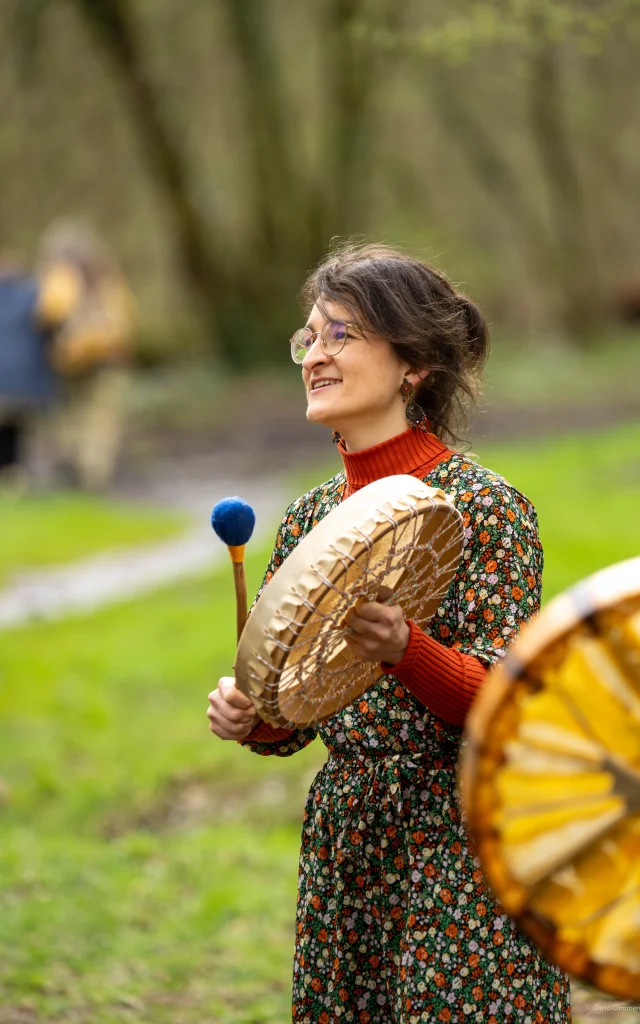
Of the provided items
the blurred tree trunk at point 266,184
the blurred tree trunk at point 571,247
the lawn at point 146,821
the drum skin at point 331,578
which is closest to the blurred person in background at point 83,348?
the lawn at point 146,821

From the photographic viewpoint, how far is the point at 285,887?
4684 mm

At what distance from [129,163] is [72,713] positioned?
46.6ft

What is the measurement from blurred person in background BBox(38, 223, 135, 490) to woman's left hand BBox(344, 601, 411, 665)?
9466 mm

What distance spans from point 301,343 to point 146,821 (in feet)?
11.9

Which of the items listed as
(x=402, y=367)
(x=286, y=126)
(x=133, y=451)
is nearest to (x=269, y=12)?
(x=286, y=126)

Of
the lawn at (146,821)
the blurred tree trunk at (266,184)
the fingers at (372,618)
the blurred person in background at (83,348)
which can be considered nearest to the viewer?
the fingers at (372,618)

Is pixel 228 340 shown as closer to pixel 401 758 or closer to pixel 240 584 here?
pixel 401 758

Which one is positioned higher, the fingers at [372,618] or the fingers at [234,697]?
the fingers at [372,618]

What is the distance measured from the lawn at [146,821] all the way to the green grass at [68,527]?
1.27m

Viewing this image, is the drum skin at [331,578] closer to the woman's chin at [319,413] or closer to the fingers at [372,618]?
the fingers at [372,618]

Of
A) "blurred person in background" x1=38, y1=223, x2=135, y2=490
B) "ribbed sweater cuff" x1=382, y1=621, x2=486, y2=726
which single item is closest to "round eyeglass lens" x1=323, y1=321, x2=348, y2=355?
"ribbed sweater cuff" x1=382, y1=621, x2=486, y2=726

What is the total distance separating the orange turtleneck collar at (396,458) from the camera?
2238mm

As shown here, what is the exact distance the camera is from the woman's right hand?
2.09 metres

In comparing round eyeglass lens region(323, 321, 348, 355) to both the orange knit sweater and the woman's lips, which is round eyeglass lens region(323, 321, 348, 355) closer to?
the woman's lips
